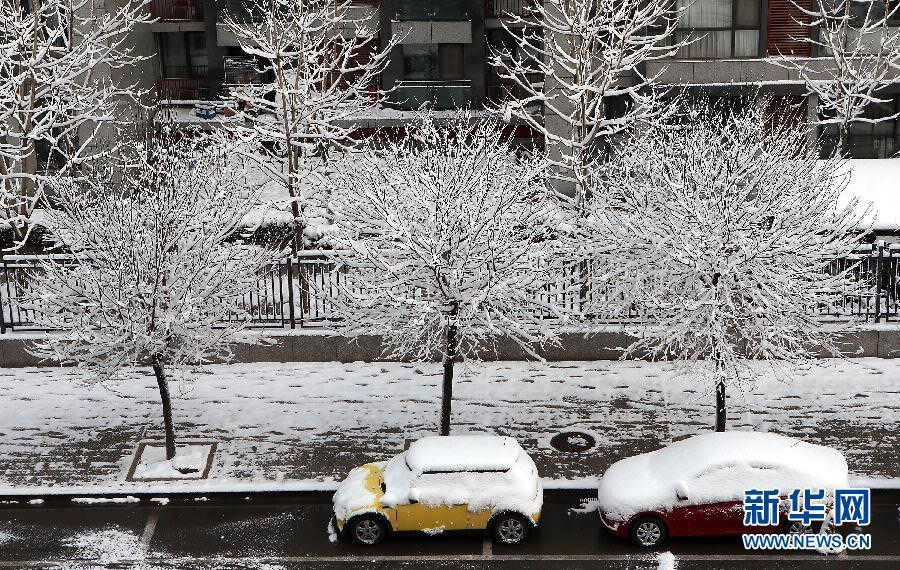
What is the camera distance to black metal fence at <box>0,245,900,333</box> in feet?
71.7

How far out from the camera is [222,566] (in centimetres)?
1559

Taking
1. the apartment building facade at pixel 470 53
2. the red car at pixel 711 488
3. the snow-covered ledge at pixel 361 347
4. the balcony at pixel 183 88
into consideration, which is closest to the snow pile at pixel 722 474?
the red car at pixel 711 488

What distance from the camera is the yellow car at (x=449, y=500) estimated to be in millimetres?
15766

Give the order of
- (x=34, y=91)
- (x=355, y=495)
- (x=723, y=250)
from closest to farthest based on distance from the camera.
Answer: (x=355, y=495) < (x=723, y=250) < (x=34, y=91)

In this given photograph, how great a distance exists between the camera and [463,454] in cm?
1612

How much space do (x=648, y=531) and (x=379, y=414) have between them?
662 cm

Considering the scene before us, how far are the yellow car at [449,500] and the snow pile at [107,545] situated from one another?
3248 mm

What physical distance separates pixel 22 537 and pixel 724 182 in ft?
42.7

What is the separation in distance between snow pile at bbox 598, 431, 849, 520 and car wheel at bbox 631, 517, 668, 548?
0.20 m

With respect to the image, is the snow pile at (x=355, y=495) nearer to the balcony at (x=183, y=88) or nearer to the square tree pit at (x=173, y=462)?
the square tree pit at (x=173, y=462)

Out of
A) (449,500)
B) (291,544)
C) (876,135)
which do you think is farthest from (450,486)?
(876,135)

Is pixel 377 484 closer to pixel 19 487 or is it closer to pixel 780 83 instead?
pixel 19 487

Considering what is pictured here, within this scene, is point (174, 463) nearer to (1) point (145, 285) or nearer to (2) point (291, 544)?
(1) point (145, 285)

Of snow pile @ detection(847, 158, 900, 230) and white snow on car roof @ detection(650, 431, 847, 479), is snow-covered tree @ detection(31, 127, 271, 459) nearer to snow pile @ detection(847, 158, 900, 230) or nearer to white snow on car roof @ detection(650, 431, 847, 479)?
white snow on car roof @ detection(650, 431, 847, 479)
